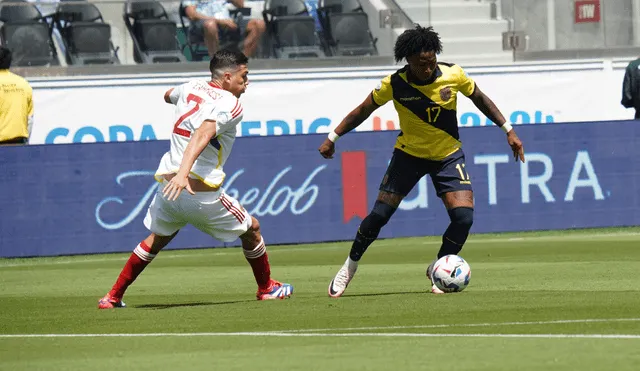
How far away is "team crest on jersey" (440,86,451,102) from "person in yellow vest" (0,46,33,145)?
792cm

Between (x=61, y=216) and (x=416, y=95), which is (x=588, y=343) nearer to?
(x=416, y=95)

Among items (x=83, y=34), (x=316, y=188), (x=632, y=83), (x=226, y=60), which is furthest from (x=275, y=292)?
(x=83, y=34)

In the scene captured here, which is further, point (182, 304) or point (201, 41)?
point (201, 41)

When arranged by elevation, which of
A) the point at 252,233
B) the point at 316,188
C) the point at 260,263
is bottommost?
the point at 316,188

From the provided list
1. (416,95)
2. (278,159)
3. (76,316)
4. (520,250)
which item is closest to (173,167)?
(76,316)

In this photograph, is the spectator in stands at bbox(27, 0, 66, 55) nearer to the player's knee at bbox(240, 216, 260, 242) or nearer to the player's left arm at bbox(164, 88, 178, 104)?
the player's left arm at bbox(164, 88, 178, 104)

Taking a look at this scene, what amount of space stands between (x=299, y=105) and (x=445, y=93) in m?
11.7

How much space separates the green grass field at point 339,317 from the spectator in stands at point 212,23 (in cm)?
705

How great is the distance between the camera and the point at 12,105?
17.0 meters

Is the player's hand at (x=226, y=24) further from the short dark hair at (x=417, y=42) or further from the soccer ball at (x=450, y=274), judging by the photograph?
the soccer ball at (x=450, y=274)

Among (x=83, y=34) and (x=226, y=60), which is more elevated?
(x=226, y=60)

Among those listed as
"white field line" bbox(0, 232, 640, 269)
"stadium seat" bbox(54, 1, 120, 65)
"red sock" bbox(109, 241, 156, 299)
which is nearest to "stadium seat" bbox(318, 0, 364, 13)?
"stadium seat" bbox(54, 1, 120, 65)

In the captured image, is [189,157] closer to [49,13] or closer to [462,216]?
[462,216]

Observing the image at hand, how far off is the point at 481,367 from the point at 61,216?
11.2 metres
